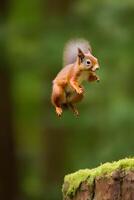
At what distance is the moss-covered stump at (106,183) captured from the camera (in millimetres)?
3660

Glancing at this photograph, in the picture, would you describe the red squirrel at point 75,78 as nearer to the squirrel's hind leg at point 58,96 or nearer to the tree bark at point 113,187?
the squirrel's hind leg at point 58,96

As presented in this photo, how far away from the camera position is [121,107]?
1095cm

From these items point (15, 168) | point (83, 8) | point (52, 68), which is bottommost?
point (15, 168)

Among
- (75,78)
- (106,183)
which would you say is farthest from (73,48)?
(106,183)

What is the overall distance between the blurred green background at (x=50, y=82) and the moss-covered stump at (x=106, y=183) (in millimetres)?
6223

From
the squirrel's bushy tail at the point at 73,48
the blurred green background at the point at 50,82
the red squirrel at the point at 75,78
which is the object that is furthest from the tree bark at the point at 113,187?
the blurred green background at the point at 50,82

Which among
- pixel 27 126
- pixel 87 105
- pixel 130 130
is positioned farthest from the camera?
pixel 27 126

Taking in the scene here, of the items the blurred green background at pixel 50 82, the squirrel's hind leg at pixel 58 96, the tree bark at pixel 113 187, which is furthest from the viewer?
the blurred green background at pixel 50 82

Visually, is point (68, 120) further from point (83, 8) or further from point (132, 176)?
point (132, 176)

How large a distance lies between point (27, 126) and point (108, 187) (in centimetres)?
1208

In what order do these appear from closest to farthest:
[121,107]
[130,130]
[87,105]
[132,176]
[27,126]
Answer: [132,176] → [121,107] → [130,130] → [87,105] → [27,126]

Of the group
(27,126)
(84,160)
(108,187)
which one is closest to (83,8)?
(84,160)

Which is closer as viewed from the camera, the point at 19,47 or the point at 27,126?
the point at 19,47

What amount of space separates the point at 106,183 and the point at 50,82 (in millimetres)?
7339
